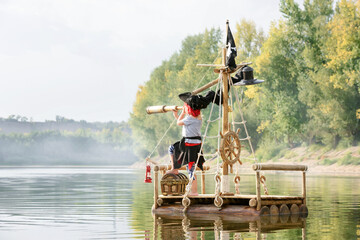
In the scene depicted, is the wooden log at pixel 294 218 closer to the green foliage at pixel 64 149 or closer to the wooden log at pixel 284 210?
the wooden log at pixel 284 210

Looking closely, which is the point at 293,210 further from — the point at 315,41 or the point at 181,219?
the point at 315,41

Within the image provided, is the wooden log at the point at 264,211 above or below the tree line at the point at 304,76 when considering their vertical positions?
below

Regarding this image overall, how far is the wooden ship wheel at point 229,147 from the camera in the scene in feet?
56.5

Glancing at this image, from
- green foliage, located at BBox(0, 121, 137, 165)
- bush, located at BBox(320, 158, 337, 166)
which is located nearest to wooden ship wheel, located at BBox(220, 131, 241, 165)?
bush, located at BBox(320, 158, 337, 166)

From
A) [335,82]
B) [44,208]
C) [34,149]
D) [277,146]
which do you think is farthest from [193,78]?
[34,149]

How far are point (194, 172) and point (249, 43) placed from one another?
6105cm

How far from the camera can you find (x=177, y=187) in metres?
18.1

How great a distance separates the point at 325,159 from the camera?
5900cm

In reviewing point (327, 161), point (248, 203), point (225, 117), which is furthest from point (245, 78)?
point (327, 161)

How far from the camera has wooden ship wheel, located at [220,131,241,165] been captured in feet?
56.5

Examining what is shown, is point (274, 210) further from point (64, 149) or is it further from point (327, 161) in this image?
point (64, 149)

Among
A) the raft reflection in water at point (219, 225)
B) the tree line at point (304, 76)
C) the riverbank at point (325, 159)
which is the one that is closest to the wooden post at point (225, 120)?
the raft reflection in water at point (219, 225)

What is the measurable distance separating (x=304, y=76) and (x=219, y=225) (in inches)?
2028

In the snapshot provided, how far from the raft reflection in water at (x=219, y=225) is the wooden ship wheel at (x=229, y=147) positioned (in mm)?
1617
